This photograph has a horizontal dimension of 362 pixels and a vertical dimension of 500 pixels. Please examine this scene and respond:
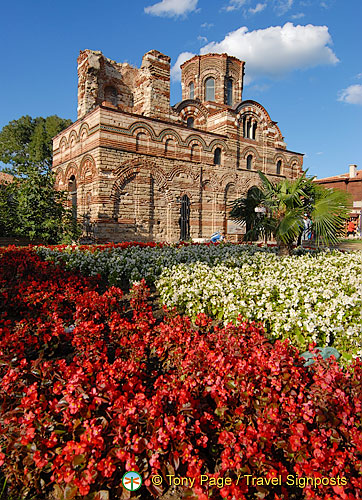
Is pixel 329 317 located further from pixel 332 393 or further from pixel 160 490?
pixel 160 490

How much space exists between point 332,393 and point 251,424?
0.66 metres

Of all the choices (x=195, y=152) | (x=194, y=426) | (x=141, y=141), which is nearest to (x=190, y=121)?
(x=195, y=152)

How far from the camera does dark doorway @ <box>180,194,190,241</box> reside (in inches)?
683

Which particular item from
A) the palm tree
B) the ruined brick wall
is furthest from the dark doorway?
the palm tree

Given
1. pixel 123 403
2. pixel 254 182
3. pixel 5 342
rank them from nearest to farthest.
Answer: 1. pixel 123 403
2. pixel 5 342
3. pixel 254 182

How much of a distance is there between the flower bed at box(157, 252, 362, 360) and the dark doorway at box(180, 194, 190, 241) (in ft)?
36.2

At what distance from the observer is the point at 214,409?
241 centimetres

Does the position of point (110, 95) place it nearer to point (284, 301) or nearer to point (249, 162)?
point (249, 162)

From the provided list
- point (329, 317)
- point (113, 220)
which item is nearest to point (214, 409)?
point (329, 317)

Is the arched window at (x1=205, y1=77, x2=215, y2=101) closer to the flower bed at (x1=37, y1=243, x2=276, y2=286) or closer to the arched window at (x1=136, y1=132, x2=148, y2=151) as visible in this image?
the arched window at (x1=136, y1=132, x2=148, y2=151)

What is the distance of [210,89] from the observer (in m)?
25.2

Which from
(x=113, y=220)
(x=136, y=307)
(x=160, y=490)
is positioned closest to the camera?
(x=160, y=490)

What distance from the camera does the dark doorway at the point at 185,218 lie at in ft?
56.9

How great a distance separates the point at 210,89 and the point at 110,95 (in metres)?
8.87
